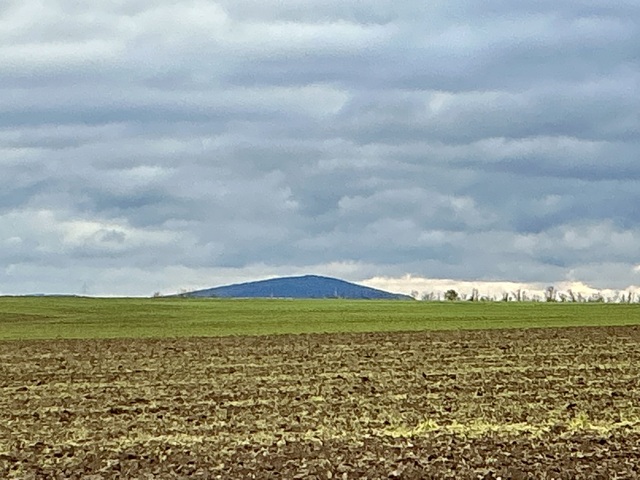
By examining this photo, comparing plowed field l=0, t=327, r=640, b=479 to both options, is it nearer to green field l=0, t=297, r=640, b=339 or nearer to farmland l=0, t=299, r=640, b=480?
farmland l=0, t=299, r=640, b=480

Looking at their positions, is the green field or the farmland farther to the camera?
the green field

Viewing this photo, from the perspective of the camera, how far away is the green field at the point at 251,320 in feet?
199

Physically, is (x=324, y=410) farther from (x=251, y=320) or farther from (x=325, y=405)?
(x=251, y=320)

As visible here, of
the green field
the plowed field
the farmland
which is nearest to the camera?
the plowed field

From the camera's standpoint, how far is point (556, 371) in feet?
118

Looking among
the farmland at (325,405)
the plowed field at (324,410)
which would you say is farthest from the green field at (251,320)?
the plowed field at (324,410)

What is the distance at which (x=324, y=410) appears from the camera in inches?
1033

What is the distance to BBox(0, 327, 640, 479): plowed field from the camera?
1847cm

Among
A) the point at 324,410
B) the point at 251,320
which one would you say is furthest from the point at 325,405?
the point at 251,320

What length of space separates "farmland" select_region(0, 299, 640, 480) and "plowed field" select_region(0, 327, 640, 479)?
2.3 inches

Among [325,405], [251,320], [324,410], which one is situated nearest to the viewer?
[324,410]

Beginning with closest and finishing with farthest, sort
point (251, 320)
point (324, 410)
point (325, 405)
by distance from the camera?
point (324, 410), point (325, 405), point (251, 320)

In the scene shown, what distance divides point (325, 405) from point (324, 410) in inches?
39.4

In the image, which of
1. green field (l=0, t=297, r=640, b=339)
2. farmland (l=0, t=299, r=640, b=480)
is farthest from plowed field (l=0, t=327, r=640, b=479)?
green field (l=0, t=297, r=640, b=339)
